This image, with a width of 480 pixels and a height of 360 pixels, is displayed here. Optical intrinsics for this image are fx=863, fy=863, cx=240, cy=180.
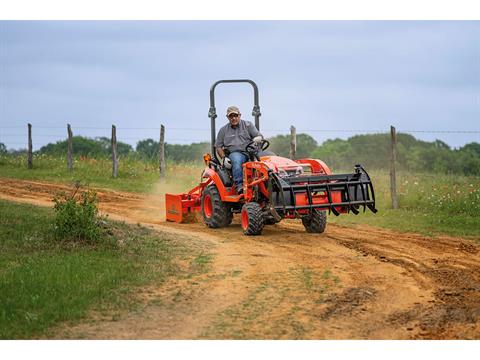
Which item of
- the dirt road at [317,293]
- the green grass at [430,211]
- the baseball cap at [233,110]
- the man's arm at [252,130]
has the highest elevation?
the baseball cap at [233,110]

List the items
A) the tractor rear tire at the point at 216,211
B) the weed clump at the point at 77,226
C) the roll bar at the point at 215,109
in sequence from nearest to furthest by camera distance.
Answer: the weed clump at the point at 77,226 → the tractor rear tire at the point at 216,211 → the roll bar at the point at 215,109

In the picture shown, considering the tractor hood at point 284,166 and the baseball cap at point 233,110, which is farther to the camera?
the baseball cap at point 233,110

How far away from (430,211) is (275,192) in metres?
5.71

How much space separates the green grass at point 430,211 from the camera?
1572 centimetres

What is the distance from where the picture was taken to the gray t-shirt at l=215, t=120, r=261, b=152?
48.4 feet

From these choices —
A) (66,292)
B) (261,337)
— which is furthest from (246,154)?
(261,337)

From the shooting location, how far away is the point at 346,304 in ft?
29.6

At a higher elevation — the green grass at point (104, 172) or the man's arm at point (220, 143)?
the man's arm at point (220, 143)

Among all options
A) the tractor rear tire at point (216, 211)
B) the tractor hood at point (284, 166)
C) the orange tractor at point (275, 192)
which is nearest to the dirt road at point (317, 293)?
the orange tractor at point (275, 192)

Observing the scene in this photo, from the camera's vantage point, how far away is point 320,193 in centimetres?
1374

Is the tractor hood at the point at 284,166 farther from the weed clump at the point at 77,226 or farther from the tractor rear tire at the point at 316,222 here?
the weed clump at the point at 77,226

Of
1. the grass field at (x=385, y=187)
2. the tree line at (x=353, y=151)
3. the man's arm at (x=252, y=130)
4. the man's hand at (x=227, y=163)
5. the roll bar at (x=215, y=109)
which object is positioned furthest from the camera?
the tree line at (x=353, y=151)

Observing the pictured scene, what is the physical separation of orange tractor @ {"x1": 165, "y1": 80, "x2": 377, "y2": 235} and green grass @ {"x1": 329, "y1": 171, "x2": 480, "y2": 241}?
203 centimetres

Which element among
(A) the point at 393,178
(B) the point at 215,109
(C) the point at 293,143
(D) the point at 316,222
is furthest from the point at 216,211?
(C) the point at 293,143
